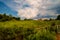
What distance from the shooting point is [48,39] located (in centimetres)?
1583

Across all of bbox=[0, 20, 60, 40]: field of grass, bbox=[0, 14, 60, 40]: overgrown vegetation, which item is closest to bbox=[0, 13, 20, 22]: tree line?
bbox=[0, 14, 60, 40]: overgrown vegetation

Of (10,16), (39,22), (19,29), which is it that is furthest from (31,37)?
(10,16)

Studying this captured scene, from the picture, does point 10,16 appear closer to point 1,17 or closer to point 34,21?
point 1,17

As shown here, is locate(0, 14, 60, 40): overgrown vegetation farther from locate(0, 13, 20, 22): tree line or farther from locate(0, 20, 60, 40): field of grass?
locate(0, 13, 20, 22): tree line

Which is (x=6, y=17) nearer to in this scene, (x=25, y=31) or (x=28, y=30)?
(x=28, y=30)

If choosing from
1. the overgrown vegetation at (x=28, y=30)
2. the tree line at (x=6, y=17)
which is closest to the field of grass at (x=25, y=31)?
the overgrown vegetation at (x=28, y=30)

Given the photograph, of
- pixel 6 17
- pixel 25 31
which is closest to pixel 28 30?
pixel 25 31

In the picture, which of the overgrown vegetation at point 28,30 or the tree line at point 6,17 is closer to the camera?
the overgrown vegetation at point 28,30

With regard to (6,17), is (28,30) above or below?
below

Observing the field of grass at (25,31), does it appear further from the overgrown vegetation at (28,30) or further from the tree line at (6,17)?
the tree line at (6,17)

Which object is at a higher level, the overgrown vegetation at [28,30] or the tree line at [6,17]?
the tree line at [6,17]

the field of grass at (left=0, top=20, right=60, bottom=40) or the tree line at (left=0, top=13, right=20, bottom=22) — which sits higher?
the tree line at (left=0, top=13, right=20, bottom=22)

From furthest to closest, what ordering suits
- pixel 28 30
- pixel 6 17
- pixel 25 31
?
pixel 6 17 → pixel 28 30 → pixel 25 31

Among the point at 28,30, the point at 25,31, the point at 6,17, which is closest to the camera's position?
the point at 25,31
